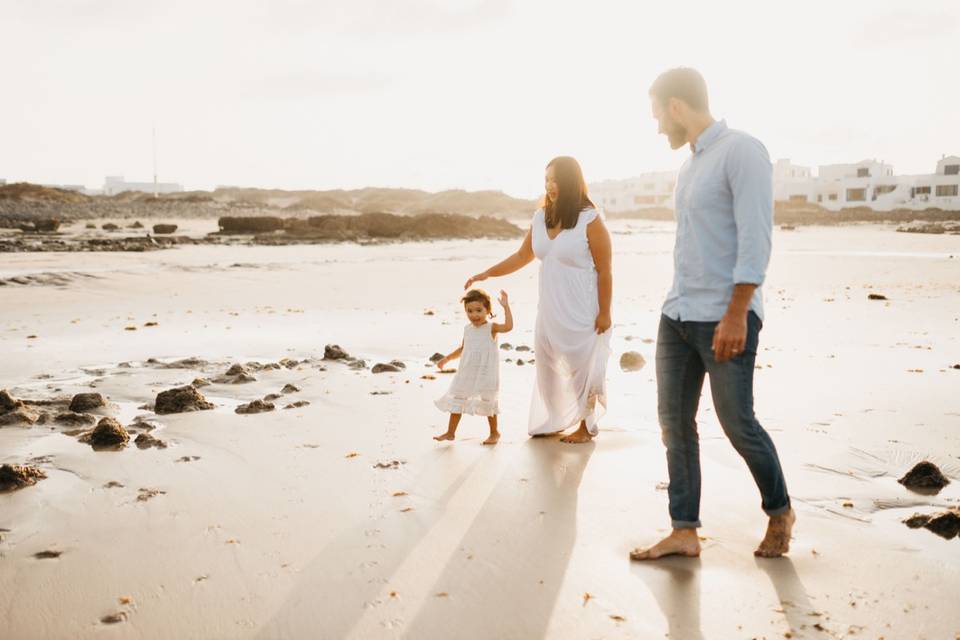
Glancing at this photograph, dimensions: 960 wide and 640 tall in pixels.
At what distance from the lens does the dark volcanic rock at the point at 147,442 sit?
481 cm

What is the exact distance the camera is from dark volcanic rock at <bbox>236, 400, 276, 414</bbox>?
563cm

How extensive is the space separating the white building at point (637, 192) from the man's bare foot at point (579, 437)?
292 feet

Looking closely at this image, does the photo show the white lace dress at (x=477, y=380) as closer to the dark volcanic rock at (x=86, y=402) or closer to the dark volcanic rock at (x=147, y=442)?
the dark volcanic rock at (x=147, y=442)

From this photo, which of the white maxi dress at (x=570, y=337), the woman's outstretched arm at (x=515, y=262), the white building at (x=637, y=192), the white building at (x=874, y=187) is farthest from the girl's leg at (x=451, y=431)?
the white building at (x=637, y=192)

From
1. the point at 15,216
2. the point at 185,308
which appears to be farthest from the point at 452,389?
the point at 15,216

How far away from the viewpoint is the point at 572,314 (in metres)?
5.25

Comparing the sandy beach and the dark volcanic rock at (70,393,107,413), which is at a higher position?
the dark volcanic rock at (70,393,107,413)

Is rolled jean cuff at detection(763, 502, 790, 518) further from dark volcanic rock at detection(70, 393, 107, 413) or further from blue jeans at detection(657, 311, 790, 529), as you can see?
dark volcanic rock at detection(70, 393, 107, 413)

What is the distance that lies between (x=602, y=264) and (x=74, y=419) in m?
3.44

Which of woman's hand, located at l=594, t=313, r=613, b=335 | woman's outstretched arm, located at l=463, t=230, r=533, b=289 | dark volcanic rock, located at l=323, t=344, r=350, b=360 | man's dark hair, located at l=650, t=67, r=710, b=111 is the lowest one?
dark volcanic rock, located at l=323, t=344, r=350, b=360

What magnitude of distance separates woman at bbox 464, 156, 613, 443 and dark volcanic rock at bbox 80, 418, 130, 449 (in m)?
2.42

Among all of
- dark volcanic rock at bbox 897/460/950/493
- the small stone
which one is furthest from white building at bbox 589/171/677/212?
dark volcanic rock at bbox 897/460/950/493

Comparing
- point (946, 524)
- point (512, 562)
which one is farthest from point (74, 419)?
point (946, 524)

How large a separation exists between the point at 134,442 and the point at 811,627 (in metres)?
3.73
